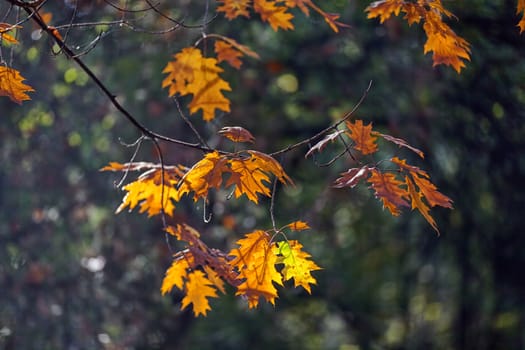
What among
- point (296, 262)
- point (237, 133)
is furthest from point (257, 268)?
point (237, 133)

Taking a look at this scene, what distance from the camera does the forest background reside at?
4.61 metres

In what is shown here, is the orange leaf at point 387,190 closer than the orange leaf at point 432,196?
Yes

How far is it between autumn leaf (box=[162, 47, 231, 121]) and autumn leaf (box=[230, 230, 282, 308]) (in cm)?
80

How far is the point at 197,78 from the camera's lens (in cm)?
270

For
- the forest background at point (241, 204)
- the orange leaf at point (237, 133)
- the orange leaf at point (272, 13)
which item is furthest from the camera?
the forest background at point (241, 204)

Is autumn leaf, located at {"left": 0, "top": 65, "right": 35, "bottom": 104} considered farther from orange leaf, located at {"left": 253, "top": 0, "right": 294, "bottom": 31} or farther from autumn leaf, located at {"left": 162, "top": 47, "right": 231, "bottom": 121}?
orange leaf, located at {"left": 253, "top": 0, "right": 294, "bottom": 31}

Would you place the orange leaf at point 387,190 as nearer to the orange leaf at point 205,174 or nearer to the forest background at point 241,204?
the orange leaf at point 205,174

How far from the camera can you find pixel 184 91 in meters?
2.66

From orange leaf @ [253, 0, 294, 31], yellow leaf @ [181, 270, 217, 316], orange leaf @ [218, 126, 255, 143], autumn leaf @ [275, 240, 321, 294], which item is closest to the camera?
orange leaf @ [218, 126, 255, 143]

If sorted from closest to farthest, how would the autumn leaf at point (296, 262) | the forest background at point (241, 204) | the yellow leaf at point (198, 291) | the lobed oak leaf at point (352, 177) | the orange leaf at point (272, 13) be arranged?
the lobed oak leaf at point (352, 177) → the autumn leaf at point (296, 262) → the yellow leaf at point (198, 291) → the orange leaf at point (272, 13) → the forest background at point (241, 204)

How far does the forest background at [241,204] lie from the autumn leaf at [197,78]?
1693 mm

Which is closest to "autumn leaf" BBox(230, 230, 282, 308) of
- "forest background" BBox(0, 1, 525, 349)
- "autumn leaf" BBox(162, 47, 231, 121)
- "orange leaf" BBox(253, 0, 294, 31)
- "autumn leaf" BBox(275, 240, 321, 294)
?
"autumn leaf" BBox(275, 240, 321, 294)

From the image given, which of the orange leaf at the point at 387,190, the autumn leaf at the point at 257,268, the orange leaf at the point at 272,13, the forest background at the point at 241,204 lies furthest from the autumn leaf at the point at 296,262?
the forest background at the point at 241,204

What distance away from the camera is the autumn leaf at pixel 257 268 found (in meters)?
1.93
